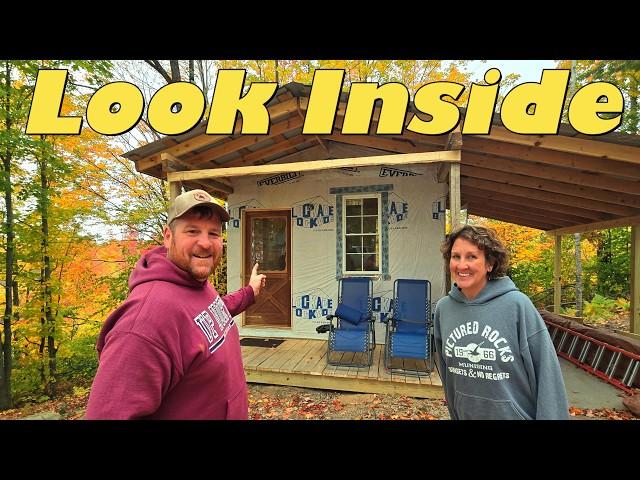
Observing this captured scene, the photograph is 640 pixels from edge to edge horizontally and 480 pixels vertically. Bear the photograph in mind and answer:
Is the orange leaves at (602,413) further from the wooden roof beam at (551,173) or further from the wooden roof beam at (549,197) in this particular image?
the wooden roof beam at (549,197)

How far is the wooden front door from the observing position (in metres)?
5.69

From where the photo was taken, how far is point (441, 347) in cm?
166

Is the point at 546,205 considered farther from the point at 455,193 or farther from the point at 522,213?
the point at 455,193

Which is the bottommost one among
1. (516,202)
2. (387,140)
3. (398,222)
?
(398,222)

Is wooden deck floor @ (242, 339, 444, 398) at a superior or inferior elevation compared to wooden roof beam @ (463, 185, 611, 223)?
inferior

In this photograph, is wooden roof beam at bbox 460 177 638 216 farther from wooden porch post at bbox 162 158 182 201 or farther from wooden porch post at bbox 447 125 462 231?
wooden porch post at bbox 162 158 182 201

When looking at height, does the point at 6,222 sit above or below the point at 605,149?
below

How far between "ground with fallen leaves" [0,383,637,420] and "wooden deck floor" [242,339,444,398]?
0.09 meters

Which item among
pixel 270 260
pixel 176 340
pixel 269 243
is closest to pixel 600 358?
pixel 270 260

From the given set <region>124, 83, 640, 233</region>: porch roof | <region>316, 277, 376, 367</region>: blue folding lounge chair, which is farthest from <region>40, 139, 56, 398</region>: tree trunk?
<region>316, 277, 376, 367</region>: blue folding lounge chair

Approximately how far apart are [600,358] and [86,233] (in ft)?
32.3

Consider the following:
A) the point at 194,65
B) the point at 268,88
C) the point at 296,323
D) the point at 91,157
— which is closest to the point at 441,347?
the point at 268,88

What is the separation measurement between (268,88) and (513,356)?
3834mm

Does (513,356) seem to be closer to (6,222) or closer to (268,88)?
(268,88)
